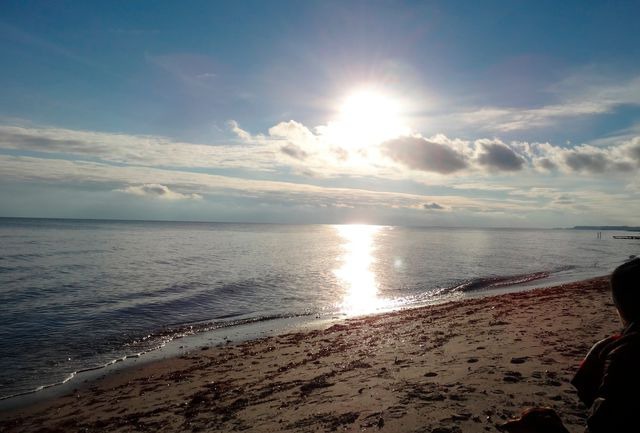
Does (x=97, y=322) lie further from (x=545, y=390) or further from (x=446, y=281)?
(x=446, y=281)

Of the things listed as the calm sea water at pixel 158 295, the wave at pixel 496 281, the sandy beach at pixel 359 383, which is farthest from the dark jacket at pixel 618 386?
the wave at pixel 496 281

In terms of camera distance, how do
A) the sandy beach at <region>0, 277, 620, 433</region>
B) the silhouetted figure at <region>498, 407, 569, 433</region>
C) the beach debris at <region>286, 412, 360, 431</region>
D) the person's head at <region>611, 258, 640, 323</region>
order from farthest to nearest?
1. the sandy beach at <region>0, 277, 620, 433</region>
2. the beach debris at <region>286, 412, 360, 431</region>
3. the silhouetted figure at <region>498, 407, 569, 433</region>
4. the person's head at <region>611, 258, 640, 323</region>

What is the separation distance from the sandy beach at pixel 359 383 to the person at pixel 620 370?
3.09 meters

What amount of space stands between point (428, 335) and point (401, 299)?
1426cm

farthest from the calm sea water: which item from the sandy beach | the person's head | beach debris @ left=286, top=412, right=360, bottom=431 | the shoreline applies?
the person's head

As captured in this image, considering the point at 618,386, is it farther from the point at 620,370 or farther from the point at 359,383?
the point at 359,383

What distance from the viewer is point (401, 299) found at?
1113 inches

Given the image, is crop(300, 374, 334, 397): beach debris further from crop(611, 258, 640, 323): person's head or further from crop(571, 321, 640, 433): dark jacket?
crop(611, 258, 640, 323): person's head

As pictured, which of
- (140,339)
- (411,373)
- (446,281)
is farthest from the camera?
(446,281)

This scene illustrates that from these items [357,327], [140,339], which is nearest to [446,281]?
[357,327]

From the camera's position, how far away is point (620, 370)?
3.20 meters

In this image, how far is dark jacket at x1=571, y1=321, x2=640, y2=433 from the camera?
3.15 m

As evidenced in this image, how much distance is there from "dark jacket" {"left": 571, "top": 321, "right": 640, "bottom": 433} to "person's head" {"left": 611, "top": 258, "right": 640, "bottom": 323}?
0.12 m

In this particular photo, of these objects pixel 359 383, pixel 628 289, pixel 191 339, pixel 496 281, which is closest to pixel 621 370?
pixel 628 289
